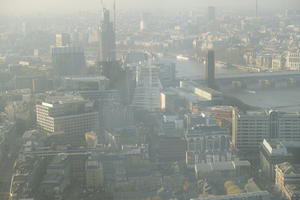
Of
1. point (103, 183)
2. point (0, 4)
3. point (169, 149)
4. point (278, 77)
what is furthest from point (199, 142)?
point (278, 77)

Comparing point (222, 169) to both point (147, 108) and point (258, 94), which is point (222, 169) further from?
point (258, 94)

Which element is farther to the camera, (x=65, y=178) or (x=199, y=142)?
(x=199, y=142)

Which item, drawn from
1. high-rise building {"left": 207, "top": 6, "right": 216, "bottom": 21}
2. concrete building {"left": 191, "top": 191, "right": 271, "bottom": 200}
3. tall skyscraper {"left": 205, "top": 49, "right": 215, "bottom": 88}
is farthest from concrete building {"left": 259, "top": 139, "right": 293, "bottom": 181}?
high-rise building {"left": 207, "top": 6, "right": 216, "bottom": 21}

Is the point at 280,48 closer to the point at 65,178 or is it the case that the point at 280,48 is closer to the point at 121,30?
the point at 121,30

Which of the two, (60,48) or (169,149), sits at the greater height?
(60,48)

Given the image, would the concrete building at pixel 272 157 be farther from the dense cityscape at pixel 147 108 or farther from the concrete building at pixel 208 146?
the concrete building at pixel 208 146

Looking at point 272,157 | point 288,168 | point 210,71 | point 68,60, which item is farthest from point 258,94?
point 288,168

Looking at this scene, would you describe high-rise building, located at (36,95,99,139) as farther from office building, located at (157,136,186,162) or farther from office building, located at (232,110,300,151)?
office building, located at (232,110,300,151)
